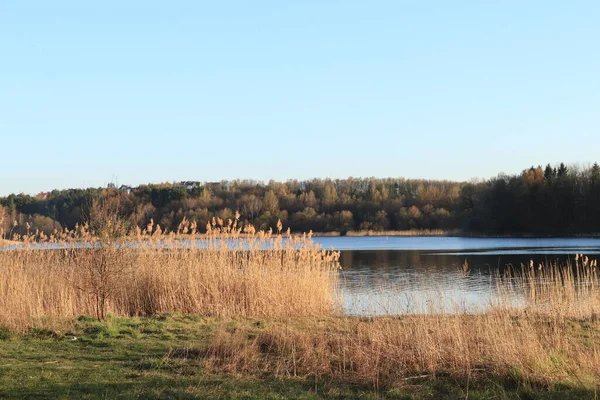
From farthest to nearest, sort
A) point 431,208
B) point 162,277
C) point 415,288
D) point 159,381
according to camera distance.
→ point 431,208, point 415,288, point 162,277, point 159,381

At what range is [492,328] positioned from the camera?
8.95 meters

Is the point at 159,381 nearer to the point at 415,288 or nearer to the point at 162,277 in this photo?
the point at 162,277

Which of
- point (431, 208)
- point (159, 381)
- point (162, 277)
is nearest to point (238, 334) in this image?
point (159, 381)

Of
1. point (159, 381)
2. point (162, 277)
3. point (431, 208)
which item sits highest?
point (431, 208)

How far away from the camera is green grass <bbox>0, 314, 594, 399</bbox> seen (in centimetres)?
661

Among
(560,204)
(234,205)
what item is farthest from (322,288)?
(560,204)

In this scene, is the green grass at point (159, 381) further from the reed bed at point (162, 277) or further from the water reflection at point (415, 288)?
the water reflection at point (415, 288)

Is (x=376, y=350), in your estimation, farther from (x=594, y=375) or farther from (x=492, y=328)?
(x=594, y=375)

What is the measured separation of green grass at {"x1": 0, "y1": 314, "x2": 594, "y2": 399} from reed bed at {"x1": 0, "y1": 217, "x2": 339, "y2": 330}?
3100 millimetres

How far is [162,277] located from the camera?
46.3 ft

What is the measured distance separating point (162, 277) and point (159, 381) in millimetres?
7209

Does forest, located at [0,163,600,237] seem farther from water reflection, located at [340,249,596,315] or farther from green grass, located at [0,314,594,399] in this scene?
green grass, located at [0,314,594,399]

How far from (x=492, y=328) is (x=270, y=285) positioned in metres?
6.09

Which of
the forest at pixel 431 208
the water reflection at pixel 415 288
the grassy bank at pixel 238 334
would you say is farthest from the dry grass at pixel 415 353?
the forest at pixel 431 208
